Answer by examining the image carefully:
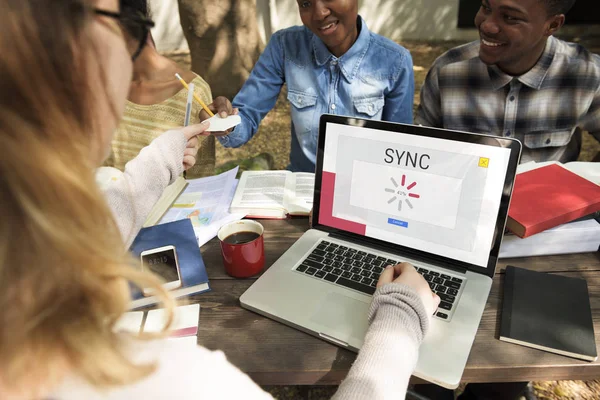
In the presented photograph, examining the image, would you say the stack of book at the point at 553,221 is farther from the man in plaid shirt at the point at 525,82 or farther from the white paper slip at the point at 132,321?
the white paper slip at the point at 132,321

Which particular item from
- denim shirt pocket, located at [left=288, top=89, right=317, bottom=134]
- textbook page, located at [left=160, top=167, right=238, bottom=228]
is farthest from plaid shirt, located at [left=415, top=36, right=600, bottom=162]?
textbook page, located at [left=160, top=167, right=238, bottom=228]

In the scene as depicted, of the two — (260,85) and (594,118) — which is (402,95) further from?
(594,118)

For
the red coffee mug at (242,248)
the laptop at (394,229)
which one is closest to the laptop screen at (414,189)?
the laptop at (394,229)

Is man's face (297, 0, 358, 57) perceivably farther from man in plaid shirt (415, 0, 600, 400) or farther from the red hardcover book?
the red hardcover book

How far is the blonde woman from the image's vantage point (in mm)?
374

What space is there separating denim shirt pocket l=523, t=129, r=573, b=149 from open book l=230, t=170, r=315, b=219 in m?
1.09

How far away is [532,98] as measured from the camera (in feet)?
6.06

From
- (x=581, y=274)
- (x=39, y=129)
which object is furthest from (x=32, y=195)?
(x=581, y=274)

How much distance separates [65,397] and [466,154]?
92 centimetres

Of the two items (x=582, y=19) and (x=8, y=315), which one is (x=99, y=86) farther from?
(x=582, y=19)

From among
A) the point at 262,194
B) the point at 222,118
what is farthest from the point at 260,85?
the point at 262,194

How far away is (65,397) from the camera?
485 millimetres

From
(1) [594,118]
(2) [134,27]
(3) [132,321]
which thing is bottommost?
(3) [132,321]

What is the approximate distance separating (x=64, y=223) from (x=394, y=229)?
878 mm
